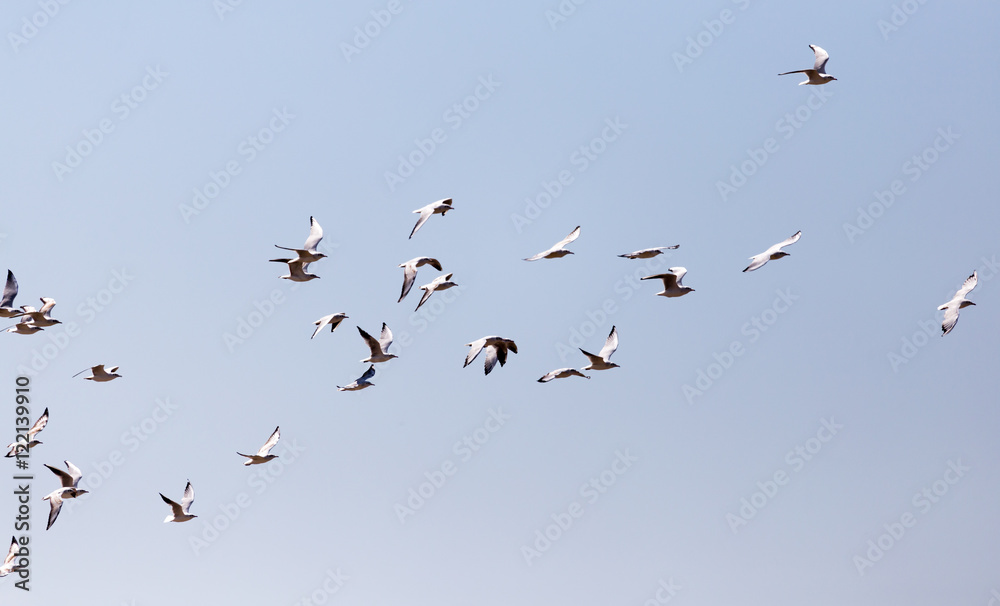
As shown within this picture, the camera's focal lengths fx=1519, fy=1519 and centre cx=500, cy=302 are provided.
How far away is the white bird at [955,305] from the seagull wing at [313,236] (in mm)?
18761

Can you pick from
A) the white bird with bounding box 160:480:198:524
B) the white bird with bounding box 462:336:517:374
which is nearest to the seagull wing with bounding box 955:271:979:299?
the white bird with bounding box 462:336:517:374

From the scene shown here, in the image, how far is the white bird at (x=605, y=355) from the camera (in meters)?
46.7

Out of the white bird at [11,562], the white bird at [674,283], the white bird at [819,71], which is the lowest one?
the white bird at [11,562]

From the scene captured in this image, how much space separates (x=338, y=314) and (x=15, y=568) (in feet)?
51.1

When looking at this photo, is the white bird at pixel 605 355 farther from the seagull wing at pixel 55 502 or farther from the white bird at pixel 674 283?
the seagull wing at pixel 55 502

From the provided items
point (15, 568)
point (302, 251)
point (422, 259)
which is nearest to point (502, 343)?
point (422, 259)

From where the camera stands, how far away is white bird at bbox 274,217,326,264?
152 ft

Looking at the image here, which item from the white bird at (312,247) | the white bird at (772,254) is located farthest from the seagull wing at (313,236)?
the white bird at (772,254)

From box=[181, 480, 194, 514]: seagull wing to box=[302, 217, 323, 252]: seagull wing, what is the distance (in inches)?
370

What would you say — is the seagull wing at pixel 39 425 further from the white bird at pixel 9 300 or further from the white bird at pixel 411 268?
the white bird at pixel 411 268

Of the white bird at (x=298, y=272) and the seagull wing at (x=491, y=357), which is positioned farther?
the white bird at (x=298, y=272)

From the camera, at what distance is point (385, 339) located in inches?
1870

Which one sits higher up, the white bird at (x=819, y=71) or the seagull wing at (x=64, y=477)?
the white bird at (x=819, y=71)

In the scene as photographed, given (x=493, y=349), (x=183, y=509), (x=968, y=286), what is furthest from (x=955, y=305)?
(x=183, y=509)
